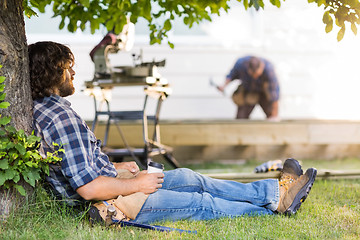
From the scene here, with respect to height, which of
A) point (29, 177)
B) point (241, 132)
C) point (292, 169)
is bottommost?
point (241, 132)

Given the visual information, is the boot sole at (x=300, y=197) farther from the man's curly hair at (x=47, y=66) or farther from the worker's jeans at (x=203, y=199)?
the man's curly hair at (x=47, y=66)

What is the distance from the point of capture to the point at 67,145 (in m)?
1.93

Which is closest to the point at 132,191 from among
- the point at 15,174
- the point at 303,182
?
the point at 15,174

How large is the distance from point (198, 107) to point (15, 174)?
16.0 ft

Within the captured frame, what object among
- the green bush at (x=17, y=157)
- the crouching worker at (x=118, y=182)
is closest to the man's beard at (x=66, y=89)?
the crouching worker at (x=118, y=182)

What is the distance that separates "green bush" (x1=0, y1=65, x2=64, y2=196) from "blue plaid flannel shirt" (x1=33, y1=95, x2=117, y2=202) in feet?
0.15

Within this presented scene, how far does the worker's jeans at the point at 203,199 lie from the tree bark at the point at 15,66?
2.11ft

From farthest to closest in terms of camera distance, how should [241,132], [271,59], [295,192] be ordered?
[271,59] → [241,132] → [295,192]

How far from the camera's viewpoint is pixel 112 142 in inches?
192

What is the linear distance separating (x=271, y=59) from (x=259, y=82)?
1.14 meters

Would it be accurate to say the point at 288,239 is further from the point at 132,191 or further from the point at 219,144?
the point at 219,144

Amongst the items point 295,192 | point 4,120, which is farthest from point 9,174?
point 295,192

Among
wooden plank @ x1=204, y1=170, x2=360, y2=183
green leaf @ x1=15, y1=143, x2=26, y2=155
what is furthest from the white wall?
green leaf @ x1=15, y1=143, x2=26, y2=155

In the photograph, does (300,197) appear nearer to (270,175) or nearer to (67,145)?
(270,175)
